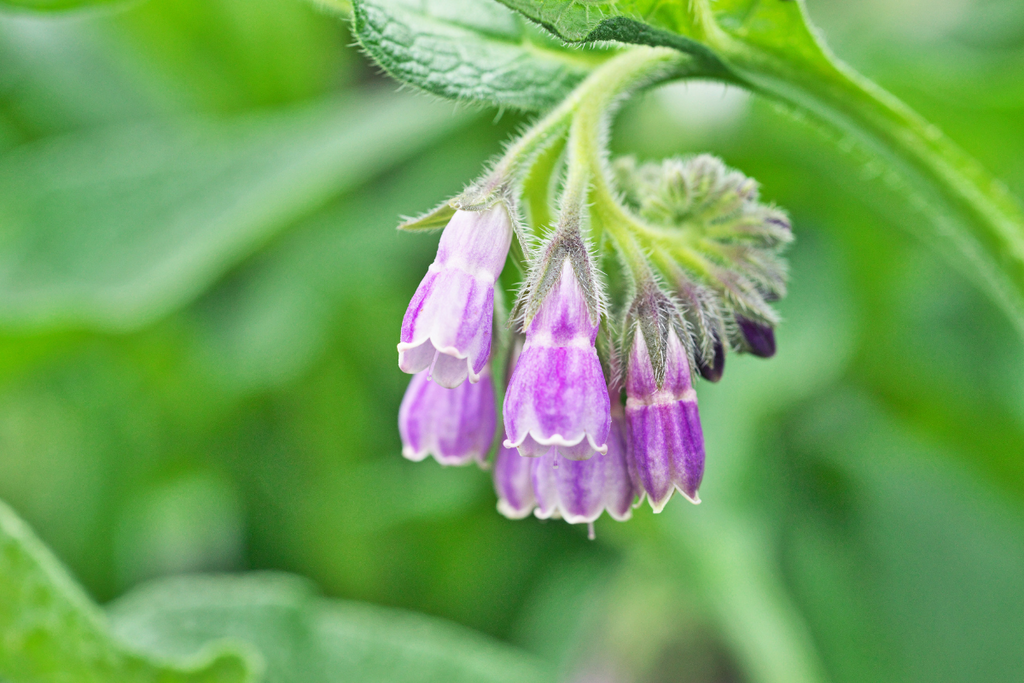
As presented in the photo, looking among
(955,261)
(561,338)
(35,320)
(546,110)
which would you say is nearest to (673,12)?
(546,110)

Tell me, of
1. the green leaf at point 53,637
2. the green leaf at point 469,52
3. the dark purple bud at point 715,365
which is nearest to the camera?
Result: the green leaf at point 469,52

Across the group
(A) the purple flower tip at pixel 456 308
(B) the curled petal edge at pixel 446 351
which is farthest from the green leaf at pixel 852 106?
(B) the curled petal edge at pixel 446 351

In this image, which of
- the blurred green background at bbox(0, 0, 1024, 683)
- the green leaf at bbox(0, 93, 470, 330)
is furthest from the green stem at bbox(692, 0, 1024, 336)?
the green leaf at bbox(0, 93, 470, 330)

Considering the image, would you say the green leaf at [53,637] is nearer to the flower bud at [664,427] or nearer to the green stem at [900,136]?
the flower bud at [664,427]

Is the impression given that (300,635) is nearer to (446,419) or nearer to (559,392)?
(446,419)

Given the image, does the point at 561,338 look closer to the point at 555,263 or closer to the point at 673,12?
the point at 555,263

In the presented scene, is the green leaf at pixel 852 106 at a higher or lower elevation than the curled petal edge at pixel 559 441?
higher
